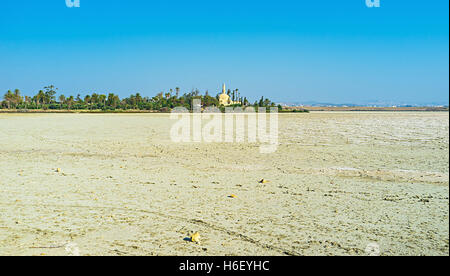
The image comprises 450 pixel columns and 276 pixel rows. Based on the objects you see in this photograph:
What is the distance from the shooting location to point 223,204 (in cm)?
536

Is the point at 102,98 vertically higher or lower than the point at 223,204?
higher

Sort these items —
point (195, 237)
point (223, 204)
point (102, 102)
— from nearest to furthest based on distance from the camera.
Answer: point (195, 237) < point (223, 204) < point (102, 102)

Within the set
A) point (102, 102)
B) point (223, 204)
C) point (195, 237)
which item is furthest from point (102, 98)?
point (195, 237)

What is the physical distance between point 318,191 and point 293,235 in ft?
7.77

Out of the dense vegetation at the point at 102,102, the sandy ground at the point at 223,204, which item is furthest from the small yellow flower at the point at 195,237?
the dense vegetation at the point at 102,102

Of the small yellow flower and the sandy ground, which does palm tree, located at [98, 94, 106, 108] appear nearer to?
the sandy ground

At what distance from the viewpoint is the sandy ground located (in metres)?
3.77

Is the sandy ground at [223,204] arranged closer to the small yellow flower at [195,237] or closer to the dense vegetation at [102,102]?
the small yellow flower at [195,237]

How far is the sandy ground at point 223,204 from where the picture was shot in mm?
3768

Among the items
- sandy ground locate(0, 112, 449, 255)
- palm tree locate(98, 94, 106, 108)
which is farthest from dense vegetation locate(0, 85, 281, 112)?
sandy ground locate(0, 112, 449, 255)

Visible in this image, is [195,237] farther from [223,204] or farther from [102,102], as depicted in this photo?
[102,102]

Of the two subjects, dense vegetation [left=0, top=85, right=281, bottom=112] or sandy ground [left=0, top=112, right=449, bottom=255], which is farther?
dense vegetation [left=0, top=85, right=281, bottom=112]

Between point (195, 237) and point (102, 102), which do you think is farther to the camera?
point (102, 102)
